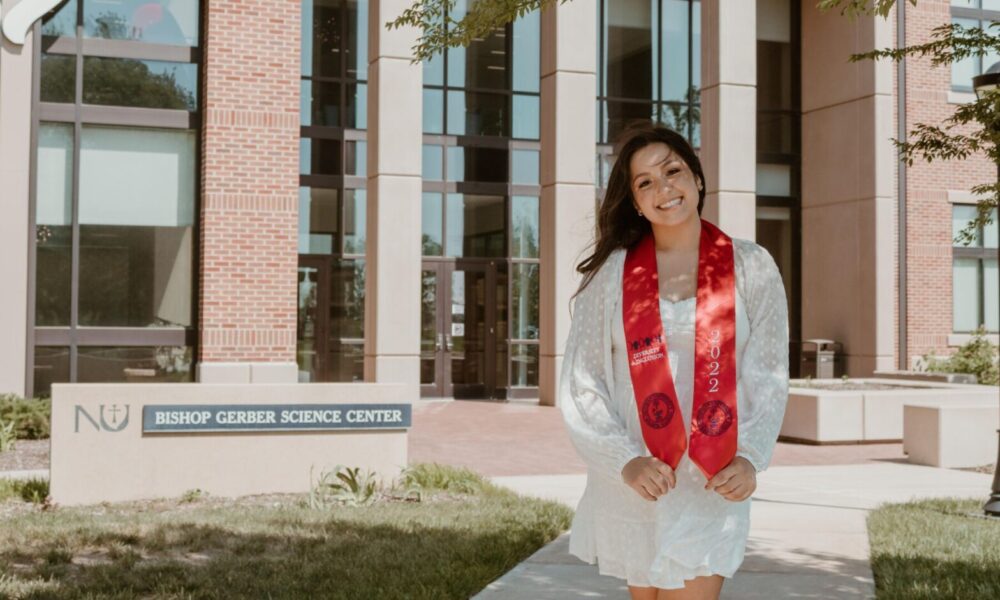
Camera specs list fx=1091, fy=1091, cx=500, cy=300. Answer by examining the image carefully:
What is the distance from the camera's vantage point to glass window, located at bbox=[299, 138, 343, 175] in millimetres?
21219

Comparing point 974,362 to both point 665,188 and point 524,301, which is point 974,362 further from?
point 665,188

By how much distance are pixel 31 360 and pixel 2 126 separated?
332 cm

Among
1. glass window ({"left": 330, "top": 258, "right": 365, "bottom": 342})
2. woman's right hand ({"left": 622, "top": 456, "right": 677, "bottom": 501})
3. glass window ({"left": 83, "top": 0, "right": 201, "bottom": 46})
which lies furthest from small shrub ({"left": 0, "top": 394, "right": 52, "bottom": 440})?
woman's right hand ({"left": 622, "top": 456, "right": 677, "bottom": 501})

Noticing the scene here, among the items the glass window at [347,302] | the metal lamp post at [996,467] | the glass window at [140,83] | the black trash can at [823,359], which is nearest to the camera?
the metal lamp post at [996,467]

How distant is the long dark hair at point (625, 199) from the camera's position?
3.37 meters

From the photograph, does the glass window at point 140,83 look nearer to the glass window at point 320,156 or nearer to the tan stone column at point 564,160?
the glass window at point 320,156

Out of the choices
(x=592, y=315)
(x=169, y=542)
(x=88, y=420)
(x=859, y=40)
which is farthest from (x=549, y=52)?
(x=592, y=315)

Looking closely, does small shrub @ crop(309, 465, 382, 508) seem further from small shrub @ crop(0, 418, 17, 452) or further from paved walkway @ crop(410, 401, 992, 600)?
small shrub @ crop(0, 418, 17, 452)

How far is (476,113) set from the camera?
73.2 feet

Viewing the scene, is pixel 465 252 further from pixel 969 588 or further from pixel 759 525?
pixel 969 588

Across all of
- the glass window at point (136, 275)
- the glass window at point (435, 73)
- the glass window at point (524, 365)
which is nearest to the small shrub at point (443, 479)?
the glass window at point (136, 275)

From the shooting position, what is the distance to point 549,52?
19.9m

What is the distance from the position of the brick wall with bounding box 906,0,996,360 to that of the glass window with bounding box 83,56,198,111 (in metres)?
14.5

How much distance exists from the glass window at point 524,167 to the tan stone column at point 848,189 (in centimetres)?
615
